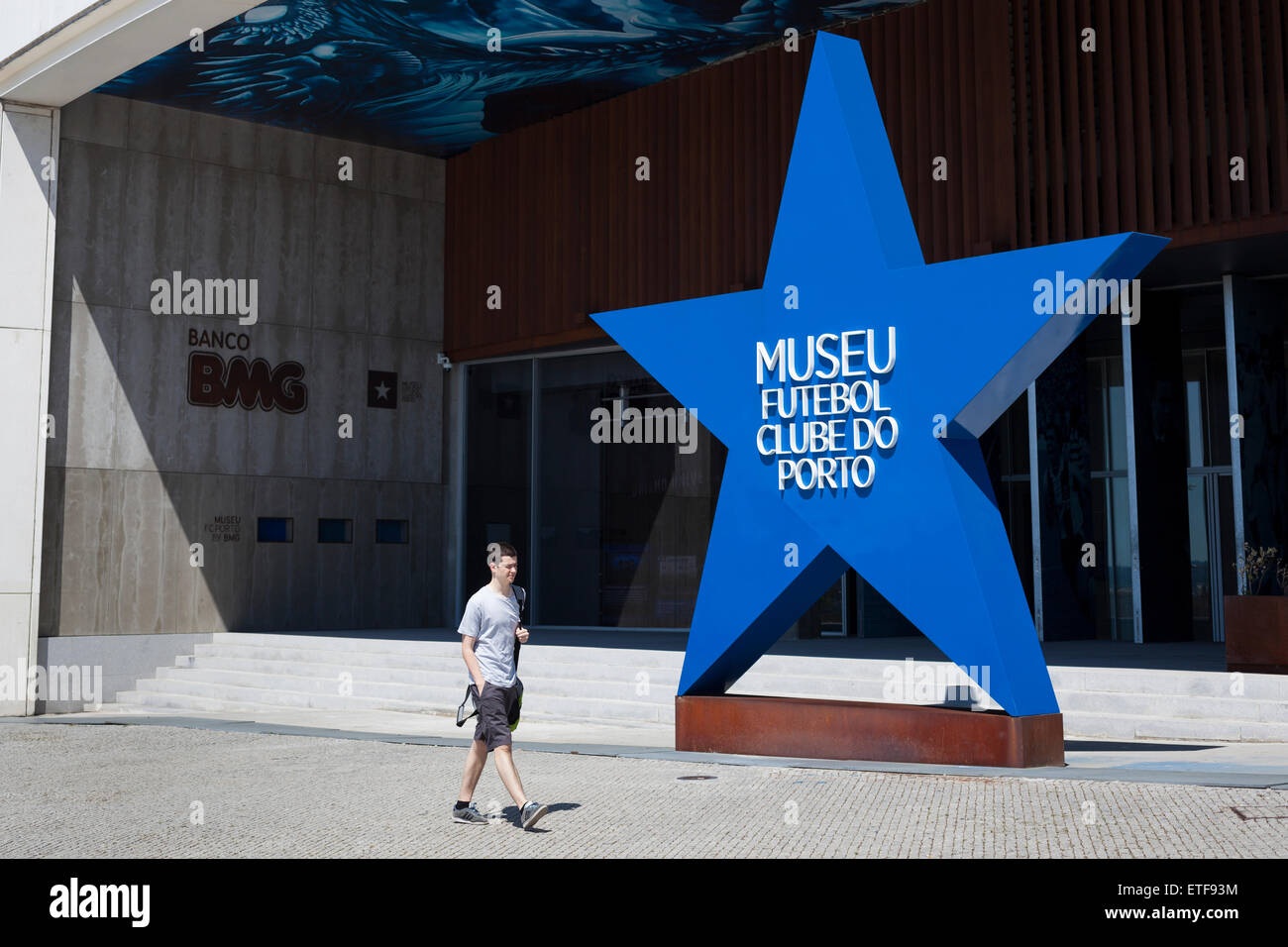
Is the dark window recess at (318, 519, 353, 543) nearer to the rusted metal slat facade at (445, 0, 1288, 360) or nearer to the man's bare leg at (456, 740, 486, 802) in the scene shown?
the rusted metal slat facade at (445, 0, 1288, 360)

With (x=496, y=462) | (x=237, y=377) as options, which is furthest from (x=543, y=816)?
(x=496, y=462)

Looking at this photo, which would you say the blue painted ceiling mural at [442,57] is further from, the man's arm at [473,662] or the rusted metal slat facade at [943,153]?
the man's arm at [473,662]

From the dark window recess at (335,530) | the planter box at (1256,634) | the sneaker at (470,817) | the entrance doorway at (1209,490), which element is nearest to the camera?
the sneaker at (470,817)

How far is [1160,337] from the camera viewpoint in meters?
18.0

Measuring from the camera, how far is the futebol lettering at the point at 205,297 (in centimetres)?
1997

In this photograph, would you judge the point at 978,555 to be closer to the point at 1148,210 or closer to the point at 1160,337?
the point at 1148,210

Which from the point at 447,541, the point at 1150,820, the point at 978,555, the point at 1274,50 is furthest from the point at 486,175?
the point at 1150,820

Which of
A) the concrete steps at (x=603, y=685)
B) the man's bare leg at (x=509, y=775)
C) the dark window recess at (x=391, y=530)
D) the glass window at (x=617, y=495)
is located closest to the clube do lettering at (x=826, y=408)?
the concrete steps at (x=603, y=685)

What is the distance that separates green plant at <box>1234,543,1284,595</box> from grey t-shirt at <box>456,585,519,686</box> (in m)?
9.56

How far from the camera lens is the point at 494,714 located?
729cm

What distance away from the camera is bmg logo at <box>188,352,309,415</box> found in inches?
803

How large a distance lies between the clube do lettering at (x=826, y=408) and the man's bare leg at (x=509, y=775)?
3699mm
